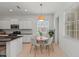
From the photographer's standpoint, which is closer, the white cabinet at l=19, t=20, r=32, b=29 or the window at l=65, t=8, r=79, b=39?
the window at l=65, t=8, r=79, b=39

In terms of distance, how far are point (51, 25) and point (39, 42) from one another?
14.4ft

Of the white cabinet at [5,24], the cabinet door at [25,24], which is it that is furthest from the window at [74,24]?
the white cabinet at [5,24]

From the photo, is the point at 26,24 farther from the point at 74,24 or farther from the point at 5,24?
the point at 74,24

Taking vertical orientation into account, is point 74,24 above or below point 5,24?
below

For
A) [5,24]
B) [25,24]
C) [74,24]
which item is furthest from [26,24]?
[74,24]

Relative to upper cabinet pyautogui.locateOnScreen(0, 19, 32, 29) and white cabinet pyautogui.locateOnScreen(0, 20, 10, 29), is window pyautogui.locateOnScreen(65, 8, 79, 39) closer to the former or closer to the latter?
upper cabinet pyautogui.locateOnScreen(0, 19, 32, 29)

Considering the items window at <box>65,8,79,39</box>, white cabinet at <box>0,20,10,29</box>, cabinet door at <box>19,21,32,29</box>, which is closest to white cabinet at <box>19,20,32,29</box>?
cabinet door at <box>19,21,32,29</box>

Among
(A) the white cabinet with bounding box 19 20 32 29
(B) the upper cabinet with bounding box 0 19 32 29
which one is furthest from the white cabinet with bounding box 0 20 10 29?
(A) the white cabinet with bounding box 19 20 32 29

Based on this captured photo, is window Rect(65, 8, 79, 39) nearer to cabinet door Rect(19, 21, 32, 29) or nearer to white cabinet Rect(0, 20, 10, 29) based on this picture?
cabinet door Rect(19, 21, 32, 29)

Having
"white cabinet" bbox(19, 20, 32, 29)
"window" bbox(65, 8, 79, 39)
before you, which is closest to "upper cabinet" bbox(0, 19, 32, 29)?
"white cabinet" bbox(19, 20, 32, 29)

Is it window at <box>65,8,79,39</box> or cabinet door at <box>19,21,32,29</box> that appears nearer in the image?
window at <box>65,8,79,39</box>

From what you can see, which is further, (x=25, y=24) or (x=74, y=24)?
(x=25, y=24)

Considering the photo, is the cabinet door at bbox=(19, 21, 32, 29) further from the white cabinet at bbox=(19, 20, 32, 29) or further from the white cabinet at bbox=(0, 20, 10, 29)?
the white cabinet at bbox=(0, 20, 10, 29)

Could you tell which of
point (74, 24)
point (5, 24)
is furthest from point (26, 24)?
point (74, 24)
